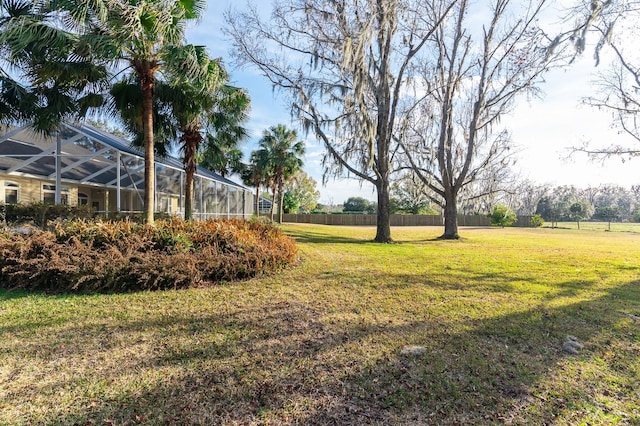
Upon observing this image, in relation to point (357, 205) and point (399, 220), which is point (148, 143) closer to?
point (399, 220)

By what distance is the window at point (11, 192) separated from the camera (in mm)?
11539

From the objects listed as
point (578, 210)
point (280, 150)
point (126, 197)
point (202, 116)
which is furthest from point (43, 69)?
point (578, 210)

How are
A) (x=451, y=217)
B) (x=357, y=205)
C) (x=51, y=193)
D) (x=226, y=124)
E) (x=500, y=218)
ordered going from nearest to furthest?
(x=226, y=124)
(x=51, y=193)
(x=451, y=217)
(x=500, y=218)
(x=357, y=205)

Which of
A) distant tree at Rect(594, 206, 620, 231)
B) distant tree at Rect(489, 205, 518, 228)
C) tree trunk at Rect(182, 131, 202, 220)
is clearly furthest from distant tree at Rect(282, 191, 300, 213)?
distant tree at Rect(594, 206, 620, 231)

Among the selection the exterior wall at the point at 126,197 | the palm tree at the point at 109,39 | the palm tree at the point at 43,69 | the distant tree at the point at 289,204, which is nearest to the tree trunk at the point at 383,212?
the palm tree at the point at 109,39

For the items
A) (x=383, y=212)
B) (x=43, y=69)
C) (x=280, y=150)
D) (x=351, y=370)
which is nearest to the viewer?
(x=351, y=370)

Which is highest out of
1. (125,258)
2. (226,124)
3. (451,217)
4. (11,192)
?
(226,124)

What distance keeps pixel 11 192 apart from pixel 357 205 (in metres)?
45.1

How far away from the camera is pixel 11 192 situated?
38.8 ft

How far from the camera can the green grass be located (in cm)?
216

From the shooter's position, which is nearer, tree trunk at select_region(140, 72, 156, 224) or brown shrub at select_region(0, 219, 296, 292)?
brown shrub at select_region(0, 219, 296, 292)

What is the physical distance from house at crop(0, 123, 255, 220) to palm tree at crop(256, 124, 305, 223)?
567 cm

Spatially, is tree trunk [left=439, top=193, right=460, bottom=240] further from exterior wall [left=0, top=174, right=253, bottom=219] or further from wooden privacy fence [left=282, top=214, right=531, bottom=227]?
wooden privacy fence [left=282, top=214, right=531, bottom=227]

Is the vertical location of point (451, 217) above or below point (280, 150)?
below
